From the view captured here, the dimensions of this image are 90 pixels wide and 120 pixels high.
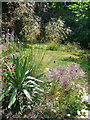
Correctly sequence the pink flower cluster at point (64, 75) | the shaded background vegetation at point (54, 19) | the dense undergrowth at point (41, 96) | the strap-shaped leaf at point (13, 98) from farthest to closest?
the shaded background vegetation at point (54, 19)
the pink flower cluster at point (64, 75)
the dense undergrowth at point (41, 96)
the strap-shaped leaf at point (13, 98)

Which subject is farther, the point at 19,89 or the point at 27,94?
the point at 19,89

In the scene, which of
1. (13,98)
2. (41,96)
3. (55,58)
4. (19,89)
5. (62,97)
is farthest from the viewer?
(55,58)

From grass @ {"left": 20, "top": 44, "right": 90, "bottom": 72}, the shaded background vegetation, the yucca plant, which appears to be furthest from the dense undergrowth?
the shaded background vegetation

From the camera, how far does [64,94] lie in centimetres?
335

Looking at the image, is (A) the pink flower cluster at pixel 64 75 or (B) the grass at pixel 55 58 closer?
(A) the pink flower cluster at pixel 64 75

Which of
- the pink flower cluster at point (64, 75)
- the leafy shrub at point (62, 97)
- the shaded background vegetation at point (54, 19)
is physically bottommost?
the leafy shrub at point (62, 97)

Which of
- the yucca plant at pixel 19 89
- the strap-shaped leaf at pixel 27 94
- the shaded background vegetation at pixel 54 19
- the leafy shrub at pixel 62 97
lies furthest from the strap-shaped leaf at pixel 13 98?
the shaded background vegetation at pixel 54 19

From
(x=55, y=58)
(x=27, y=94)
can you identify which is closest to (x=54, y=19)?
(x=55, y=58)

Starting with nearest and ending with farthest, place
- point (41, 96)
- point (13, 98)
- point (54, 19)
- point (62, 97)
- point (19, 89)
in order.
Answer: point (13, 98) → point (19, 89) → point (41, 96) → point (62, 97) → point (54, 19)

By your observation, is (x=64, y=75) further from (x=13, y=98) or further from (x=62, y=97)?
(x=13, y=98)

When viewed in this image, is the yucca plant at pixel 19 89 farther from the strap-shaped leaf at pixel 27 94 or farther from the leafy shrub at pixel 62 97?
the leafy shrub at pixel 62 97

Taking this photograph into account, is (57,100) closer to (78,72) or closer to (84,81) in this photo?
(78,72)

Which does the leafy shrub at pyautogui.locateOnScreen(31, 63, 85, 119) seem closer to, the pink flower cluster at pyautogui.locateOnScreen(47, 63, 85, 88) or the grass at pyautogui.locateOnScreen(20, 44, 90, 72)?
the pink flower cluster at pyautogui.locateOnScreen(47, 63, 85, 88)

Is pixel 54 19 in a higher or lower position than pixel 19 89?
higher
